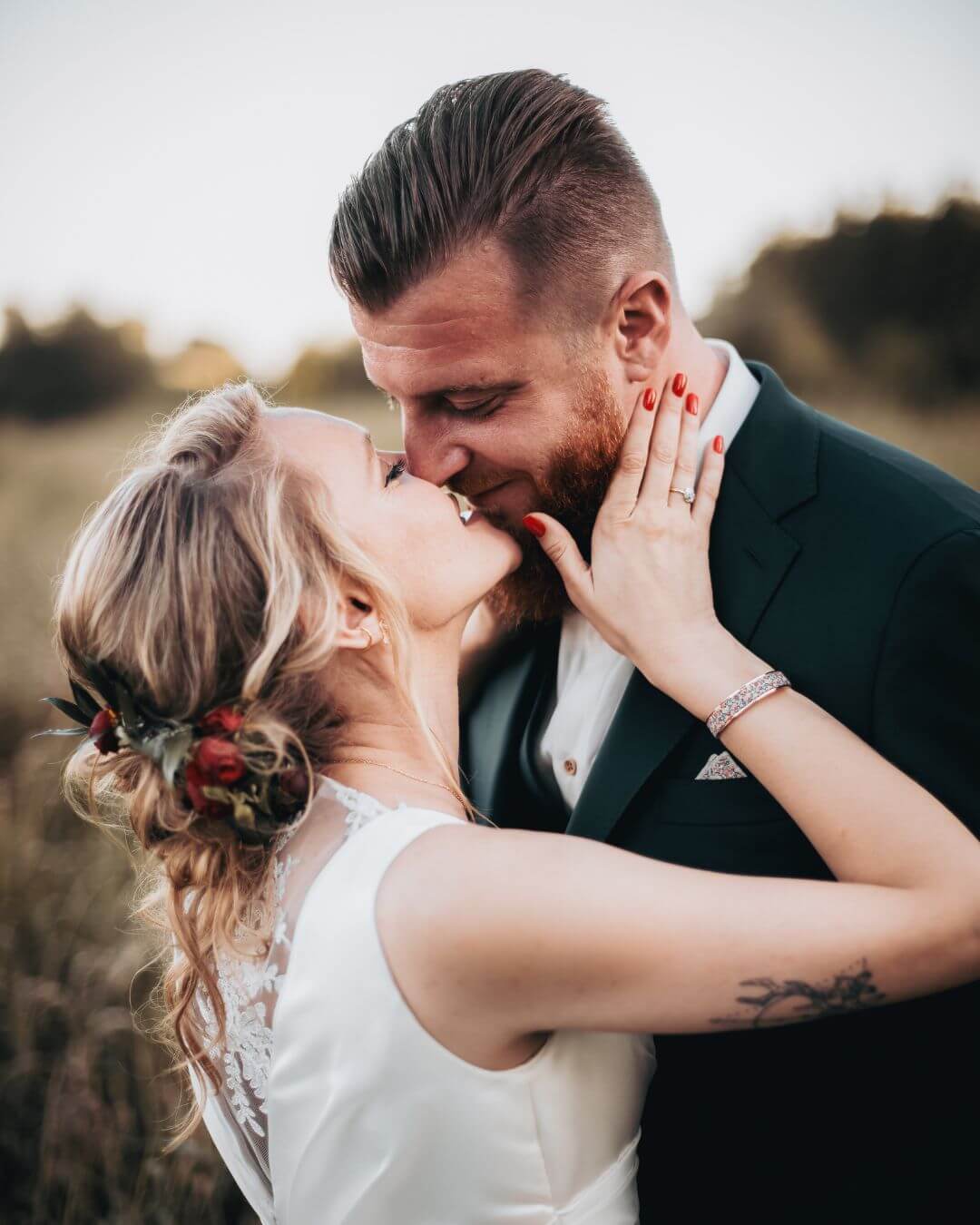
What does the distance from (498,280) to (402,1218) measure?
198 centimetres

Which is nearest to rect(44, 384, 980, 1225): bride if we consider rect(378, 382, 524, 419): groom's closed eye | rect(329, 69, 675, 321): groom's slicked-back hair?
rect(378, 382, 524, 419): groom's closed eye

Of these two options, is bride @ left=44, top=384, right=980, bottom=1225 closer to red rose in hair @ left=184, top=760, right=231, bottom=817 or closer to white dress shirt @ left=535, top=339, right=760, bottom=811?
red rose in hair @ left=184, top=760, right=231, bottom=817

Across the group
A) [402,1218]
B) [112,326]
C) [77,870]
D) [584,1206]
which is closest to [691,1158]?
[584,1206]

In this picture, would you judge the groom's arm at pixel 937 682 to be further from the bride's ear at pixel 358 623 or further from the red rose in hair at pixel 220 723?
the red rose in hair at pixel 220 723

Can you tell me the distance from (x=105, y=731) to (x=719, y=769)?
4.11 feet

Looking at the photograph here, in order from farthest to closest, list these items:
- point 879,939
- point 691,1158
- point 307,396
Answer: point 307,396 → point 691,1158 → point 879,939

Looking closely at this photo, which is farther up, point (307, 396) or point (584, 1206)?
point (584, 1206)

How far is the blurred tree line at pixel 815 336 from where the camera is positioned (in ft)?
29.3

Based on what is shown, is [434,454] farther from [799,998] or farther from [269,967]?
[799,998]

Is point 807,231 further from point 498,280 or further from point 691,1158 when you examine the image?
point 691,1158

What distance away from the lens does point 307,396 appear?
33.1 feet

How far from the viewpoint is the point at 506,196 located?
2207 millimetres

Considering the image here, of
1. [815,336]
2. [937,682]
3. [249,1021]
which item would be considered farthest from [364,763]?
[815,336]

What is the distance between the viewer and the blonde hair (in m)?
1.75
